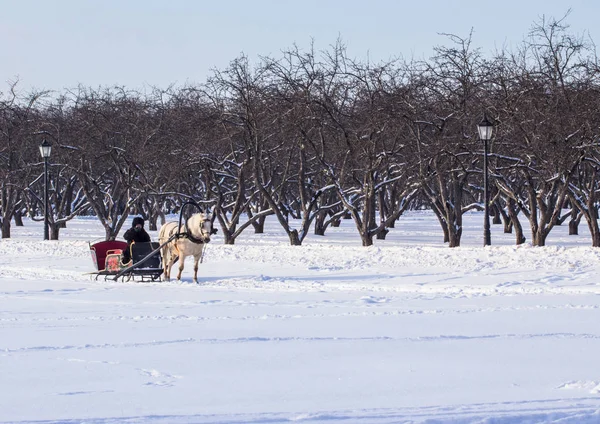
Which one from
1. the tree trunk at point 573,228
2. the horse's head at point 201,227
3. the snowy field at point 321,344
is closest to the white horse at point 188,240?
the horse's head at point 201,227

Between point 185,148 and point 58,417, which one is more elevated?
point 185,148

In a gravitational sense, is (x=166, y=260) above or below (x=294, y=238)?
below

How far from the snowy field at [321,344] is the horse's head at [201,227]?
1010mm

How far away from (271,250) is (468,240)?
44.2ft

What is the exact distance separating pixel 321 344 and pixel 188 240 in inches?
369

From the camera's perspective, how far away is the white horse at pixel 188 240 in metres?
19.0

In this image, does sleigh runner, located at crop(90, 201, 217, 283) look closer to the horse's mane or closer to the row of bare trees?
the horse's mane

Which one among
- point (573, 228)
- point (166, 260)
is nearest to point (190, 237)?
point (166, 260)

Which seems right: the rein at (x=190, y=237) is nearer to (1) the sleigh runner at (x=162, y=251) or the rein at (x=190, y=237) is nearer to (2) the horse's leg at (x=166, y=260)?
(1) the sleigh runner at (x=162, y=251)

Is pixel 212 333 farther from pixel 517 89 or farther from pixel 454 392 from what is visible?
pixel 517 89

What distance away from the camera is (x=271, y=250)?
2388cm

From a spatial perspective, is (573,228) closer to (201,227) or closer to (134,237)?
(134,237)

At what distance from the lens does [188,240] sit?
63.5ft

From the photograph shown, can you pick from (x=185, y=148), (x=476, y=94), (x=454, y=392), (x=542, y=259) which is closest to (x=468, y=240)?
(x=476, y=94)
